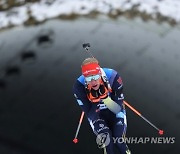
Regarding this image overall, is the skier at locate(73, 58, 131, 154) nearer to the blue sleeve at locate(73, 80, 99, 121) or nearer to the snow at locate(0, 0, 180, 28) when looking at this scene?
the blue sleeve at locate(73, 80, 99, 121)

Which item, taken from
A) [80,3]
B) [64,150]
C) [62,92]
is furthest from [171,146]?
[80,3]

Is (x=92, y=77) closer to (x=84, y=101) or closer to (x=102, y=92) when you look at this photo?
(x=102, y=92)

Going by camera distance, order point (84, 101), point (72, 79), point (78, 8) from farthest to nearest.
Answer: point (78, 8) < point (72, 79) < point (84, 101)

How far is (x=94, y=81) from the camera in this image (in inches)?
298

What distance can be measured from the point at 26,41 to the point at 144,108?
6.14 meters

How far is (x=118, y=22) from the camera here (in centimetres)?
1480

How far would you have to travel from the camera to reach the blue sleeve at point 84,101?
800 centimetres

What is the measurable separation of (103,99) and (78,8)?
9955 millimetres

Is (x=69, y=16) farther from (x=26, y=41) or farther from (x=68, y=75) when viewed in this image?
(x=68, y=75)

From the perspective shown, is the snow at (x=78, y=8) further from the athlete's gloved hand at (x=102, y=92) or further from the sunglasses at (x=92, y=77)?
the sunglasses at (x=92, y=77)

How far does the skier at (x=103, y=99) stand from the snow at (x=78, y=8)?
8165 millimetres

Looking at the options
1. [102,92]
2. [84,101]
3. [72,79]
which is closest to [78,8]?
[72,79]

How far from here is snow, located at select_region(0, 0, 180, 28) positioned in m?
15.9

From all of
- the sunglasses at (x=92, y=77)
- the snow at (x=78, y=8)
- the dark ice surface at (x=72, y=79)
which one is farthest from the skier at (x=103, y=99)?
the snow at (x=78, y=8)
